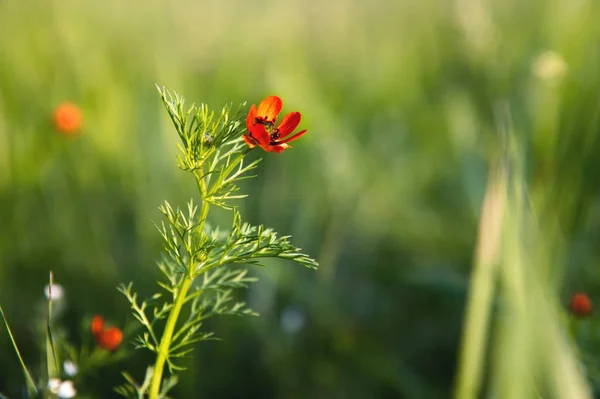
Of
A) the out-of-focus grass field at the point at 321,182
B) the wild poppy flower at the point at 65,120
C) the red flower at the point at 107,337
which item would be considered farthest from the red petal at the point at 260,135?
the wild poppy flower at the point at 65,120

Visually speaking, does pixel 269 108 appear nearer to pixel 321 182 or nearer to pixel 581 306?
pixel 581 306

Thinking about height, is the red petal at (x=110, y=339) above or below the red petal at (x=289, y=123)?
below

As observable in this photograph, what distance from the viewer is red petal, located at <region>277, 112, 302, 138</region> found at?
0.58 metres

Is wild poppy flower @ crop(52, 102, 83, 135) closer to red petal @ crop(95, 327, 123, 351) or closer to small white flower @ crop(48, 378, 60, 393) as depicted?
red petal @ crop(95, 327, 123, 351)

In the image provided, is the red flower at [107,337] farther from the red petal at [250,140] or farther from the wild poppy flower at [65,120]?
the wild poppy flower at [65,120]

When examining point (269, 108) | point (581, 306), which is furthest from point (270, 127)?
point (581, 306)

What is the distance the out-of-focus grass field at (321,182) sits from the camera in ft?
3.59

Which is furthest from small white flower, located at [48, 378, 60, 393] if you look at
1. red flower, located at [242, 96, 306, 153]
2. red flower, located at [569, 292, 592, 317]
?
red flower, located at [569, 292, 592, 317]

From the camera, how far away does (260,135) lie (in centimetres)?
54

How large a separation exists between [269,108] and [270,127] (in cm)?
2

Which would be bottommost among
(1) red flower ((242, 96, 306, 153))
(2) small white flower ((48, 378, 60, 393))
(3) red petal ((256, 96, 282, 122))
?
(2) small white flower ((48, 378, 60, 393))

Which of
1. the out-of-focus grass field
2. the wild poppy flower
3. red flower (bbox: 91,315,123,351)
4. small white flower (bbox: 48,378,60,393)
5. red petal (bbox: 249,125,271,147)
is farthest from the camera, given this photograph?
A: the wild poppy flower

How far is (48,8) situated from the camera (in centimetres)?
206

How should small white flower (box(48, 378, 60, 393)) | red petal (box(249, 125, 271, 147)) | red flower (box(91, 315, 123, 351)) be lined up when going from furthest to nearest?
red flower (box(91, 315, 123, 351)) → small white flower (box(48, 378, 60, 393)) → red petal (box(249, 125, 271, 147))
